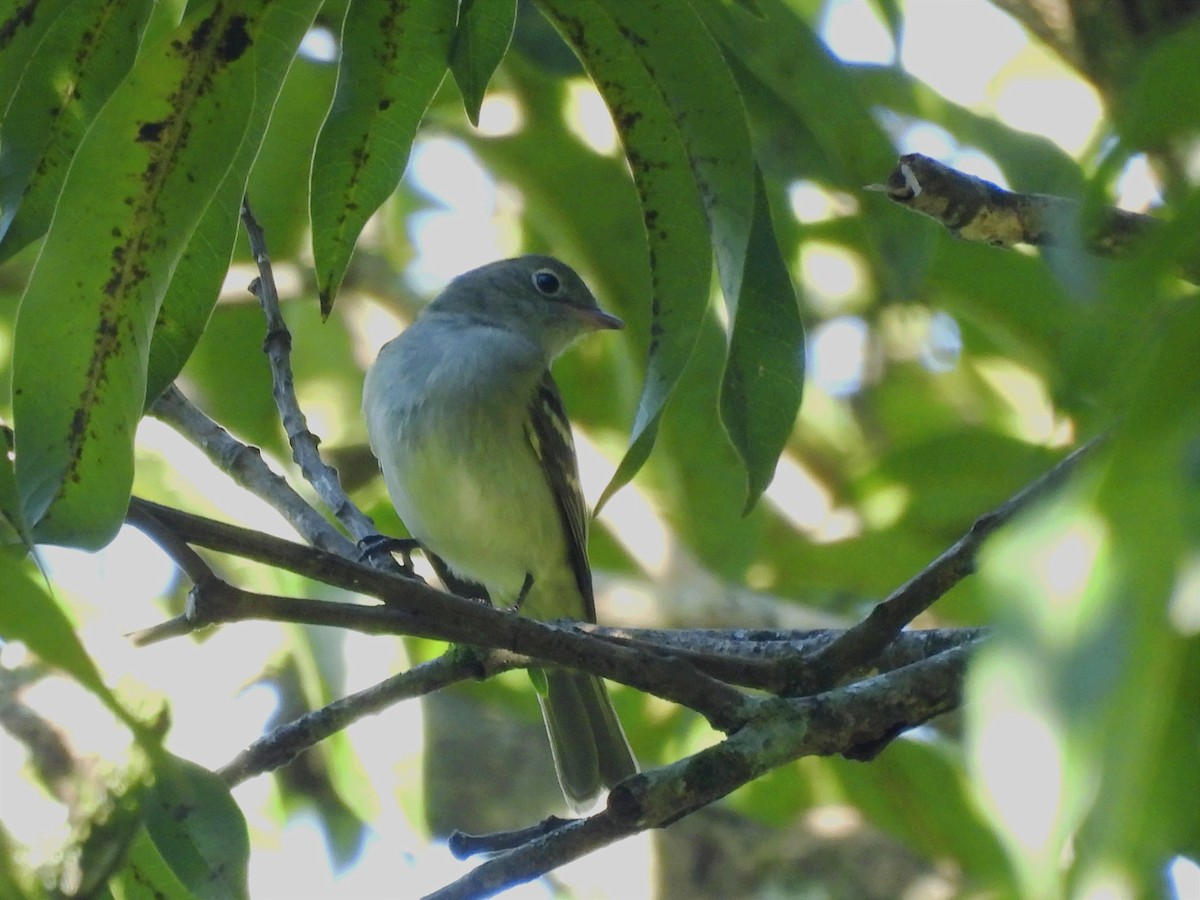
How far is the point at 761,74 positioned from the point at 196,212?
1.81 metres

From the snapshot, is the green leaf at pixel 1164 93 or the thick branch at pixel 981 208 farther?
the thick branch at pixel 981 208

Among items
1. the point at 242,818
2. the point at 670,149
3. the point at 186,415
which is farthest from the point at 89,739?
the point at 186,415

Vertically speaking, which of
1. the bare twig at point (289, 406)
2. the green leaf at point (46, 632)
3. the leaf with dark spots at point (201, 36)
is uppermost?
the bare twig at point (289, 406)

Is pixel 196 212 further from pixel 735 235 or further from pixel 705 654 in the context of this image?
pixel 705 654

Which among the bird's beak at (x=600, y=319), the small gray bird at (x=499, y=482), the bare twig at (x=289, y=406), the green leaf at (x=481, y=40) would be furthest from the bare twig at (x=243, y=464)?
the bird's beak at (x=600, y=319)

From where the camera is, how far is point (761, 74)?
11.1 ft

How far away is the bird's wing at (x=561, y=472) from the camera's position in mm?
5242

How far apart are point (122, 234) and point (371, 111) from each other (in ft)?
1.70

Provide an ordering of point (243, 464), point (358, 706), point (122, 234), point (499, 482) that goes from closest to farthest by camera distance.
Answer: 1. point (122, 234)
2. point (358, 706)
3. point (243, 464)
4. point (499, 482)

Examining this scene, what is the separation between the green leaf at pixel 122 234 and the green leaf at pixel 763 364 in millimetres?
795

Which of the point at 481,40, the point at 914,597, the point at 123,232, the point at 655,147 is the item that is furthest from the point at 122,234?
the point at 914,597

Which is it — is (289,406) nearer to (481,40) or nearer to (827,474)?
(481,40)

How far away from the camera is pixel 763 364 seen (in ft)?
7.46

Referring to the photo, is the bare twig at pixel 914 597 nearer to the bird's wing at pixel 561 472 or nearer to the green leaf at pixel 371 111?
the green leaf at pixel 371 111
